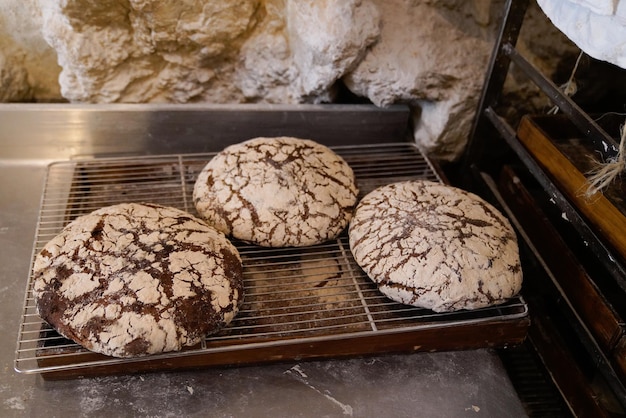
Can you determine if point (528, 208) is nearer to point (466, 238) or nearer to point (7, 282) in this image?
point (466, 238)

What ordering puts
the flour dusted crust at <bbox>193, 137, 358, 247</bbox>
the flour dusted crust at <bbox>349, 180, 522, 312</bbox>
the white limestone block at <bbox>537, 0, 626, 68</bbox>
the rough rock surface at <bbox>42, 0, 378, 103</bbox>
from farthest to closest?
the rough rock surface at <bbox>42, 0, 378, 103</bbox> → the flour dusted crust at <bbox>193, 137, 358, 247</bbox> → the flour dusted crust at <bbox>349, 180, 522, 312</bbox> → the white limestone block at <bbox>537, 0, 626, 68</bbox>

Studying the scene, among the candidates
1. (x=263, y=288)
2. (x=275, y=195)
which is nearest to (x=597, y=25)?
(x=275, y=195)

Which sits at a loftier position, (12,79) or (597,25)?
(597,25)

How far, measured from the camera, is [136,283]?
122 centimetres

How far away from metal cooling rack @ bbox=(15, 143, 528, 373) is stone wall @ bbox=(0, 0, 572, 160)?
25 centimetres

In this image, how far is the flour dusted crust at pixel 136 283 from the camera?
1.17 meters

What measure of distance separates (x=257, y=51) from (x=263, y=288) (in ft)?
2.79

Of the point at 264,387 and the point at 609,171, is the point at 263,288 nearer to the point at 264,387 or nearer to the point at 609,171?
the point at 264,387

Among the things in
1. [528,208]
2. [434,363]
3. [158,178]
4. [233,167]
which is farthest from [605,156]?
[158,178]

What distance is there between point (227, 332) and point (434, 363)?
50 centimetres

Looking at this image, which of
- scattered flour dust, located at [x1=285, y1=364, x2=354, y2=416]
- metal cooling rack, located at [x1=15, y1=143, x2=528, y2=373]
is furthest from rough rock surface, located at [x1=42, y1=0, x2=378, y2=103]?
scattered flour dust, located at [x1=285, y1=364, x2=354, y2=416]

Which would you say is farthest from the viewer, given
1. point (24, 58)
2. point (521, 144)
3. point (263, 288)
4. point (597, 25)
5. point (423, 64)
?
point (24, 58)

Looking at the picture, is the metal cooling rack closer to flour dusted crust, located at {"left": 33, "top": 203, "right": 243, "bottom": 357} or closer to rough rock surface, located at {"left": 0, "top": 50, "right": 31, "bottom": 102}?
flour dusted crust, located at {"left": 33, "top": 203, "right": 243, "bottom": 357}

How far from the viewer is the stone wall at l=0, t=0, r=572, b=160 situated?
5.57ft
